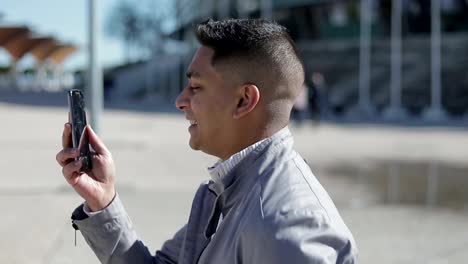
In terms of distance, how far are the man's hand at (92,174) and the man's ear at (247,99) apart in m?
0.41

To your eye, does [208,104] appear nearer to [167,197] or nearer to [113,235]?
[113,235]

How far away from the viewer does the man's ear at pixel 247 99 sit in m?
1.49

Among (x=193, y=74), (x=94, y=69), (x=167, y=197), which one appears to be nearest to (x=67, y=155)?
(x=193, y=74)

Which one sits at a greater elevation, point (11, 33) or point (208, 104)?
point (11, 33)

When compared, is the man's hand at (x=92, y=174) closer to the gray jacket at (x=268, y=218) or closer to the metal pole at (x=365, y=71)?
the gray jacket at (x=268, y=218)

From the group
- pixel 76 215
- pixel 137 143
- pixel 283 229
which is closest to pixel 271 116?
pixel 283 229

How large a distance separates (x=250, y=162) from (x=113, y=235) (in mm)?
492

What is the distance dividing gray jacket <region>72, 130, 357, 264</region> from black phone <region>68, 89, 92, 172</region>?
15 centimetres

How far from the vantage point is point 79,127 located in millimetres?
1697

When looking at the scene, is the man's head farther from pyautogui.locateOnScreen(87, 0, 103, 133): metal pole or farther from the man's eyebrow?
pyautogui.locateOnScreen(87, 0, 103, 133): metal pole

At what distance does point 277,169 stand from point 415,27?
40255mm

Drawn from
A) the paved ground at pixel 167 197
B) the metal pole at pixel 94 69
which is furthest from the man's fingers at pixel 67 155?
the metal pole at pixel 94 69

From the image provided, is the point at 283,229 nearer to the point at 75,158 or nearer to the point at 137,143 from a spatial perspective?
the point at 75,158

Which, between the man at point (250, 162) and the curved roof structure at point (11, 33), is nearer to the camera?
the man at point (250, 162)
